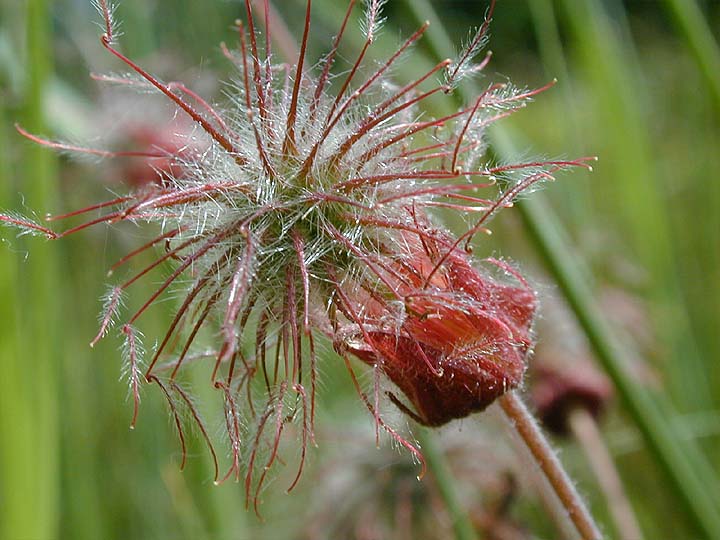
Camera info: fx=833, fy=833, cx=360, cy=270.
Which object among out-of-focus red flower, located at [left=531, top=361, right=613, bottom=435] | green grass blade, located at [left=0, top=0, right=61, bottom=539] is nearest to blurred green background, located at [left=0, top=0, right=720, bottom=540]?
green grass blade, located at [left=0, top=0, right=61, bottom=539]

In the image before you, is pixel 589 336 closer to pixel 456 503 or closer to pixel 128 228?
pixel 456 503

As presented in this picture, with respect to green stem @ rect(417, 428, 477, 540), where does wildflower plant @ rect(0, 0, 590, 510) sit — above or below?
above

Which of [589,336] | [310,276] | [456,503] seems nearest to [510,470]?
[456,503]

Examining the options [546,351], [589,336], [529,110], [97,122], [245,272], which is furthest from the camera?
[529,110]

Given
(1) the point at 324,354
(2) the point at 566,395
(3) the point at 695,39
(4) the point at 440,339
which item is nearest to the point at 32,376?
(1) the point at 324,354

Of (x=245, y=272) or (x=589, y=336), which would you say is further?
(x=589, y=336)

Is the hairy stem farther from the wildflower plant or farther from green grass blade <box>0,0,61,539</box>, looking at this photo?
green grass blade <box>0,0,61,539</box>
